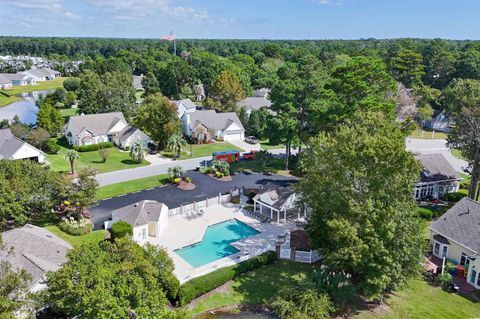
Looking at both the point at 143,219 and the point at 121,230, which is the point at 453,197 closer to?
the point at 143,219

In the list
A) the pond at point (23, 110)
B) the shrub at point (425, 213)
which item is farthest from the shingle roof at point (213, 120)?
the pond at point (23, 110)

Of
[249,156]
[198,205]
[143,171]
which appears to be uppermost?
[249,156]

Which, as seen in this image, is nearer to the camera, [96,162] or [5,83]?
[96,162]

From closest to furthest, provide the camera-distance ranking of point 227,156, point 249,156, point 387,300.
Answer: point 387,300
point 227,156
point 249,156

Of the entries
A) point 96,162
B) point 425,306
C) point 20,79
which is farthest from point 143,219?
point 20,79

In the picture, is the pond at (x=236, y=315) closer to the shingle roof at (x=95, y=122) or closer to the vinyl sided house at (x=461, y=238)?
the vinyl sided house at (x=461, y=238)

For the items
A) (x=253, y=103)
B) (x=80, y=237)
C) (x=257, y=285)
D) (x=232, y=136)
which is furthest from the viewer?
(x=253, y=103)
